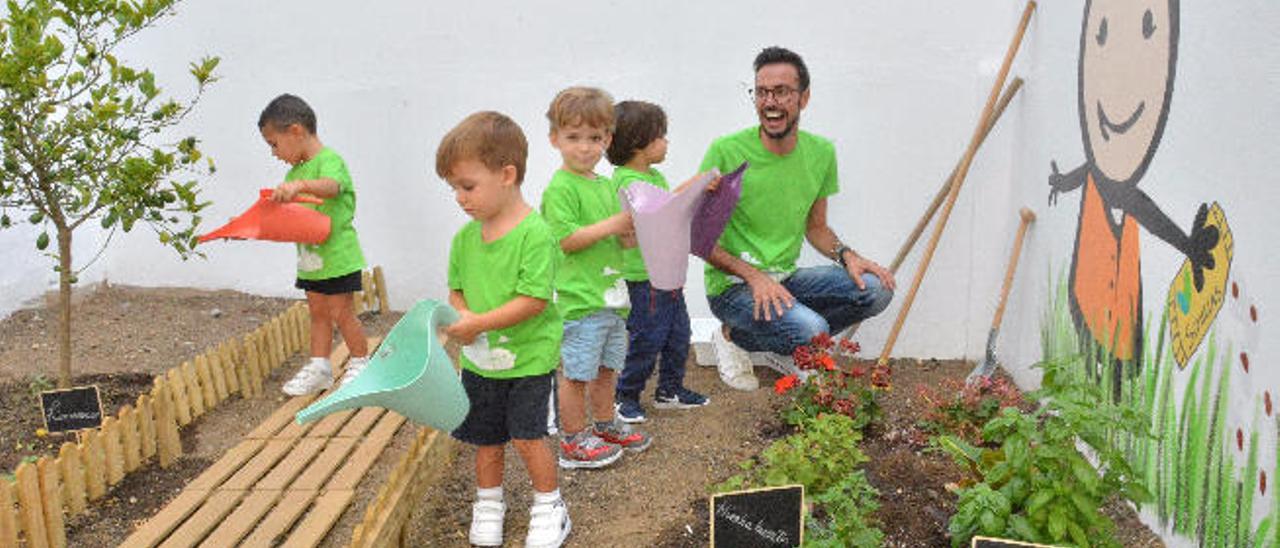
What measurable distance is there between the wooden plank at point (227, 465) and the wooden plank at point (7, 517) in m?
0.75

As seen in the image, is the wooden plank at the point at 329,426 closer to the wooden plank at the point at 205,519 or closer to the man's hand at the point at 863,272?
the wooden plank at the point at 205,519

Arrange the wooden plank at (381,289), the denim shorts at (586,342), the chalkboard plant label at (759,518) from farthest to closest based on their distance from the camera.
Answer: the wooden plank at (381,289) → the denim shorts at (586,342) → the chalkboard plant label at (759,518)

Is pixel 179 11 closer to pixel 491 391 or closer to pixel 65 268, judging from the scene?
pixel 65 268

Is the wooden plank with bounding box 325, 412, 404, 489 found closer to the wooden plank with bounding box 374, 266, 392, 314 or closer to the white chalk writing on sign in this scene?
the white chalk writing on sign

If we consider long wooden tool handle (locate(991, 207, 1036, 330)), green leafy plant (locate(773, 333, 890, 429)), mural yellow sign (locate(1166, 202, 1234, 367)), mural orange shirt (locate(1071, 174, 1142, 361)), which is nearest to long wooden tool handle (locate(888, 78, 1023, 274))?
long wooden tool handle (locate(991, 207, 1036, 330))

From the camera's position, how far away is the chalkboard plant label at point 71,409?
395 centimetres

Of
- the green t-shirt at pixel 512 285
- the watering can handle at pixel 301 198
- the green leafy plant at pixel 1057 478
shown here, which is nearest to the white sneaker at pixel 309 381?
the watering can handle at pixel 301 198

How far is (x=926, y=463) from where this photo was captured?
3729mm

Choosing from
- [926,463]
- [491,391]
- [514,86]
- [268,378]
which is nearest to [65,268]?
[268,378]

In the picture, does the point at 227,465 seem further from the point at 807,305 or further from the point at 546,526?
the point at 807,305

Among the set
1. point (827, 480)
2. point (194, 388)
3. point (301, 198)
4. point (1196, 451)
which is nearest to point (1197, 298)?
point (1196, 451)

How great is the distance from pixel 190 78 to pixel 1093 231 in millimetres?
4718

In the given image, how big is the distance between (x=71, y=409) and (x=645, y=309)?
87.2 inches

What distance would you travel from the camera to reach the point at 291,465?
151 inches
